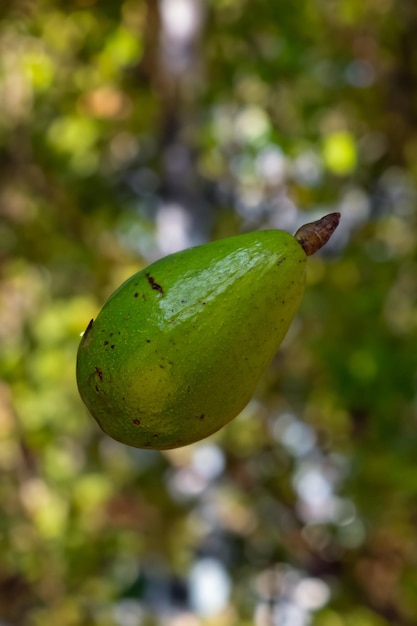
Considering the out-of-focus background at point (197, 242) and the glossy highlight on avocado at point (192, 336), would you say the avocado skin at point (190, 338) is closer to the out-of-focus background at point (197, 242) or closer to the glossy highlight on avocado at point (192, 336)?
the glossy highlight on avocado at point (192, 336)

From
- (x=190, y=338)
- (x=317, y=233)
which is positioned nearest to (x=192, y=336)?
(x=190, y=338)

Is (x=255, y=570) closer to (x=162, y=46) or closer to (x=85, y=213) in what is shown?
(x=85, y=213)

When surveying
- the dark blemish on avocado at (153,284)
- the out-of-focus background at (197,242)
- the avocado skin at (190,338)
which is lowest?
the avocado skin at (190,338)

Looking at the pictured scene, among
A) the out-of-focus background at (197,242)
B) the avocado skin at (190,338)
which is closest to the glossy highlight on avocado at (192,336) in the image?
the avocado skin at (190,338)

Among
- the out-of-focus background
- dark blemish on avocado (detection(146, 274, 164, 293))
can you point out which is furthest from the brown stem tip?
the out-of-focus background

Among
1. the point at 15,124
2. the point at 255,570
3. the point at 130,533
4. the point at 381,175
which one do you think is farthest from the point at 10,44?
the point at 255,570

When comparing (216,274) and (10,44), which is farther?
(10,44)

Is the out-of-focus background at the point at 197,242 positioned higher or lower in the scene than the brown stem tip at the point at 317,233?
higher
